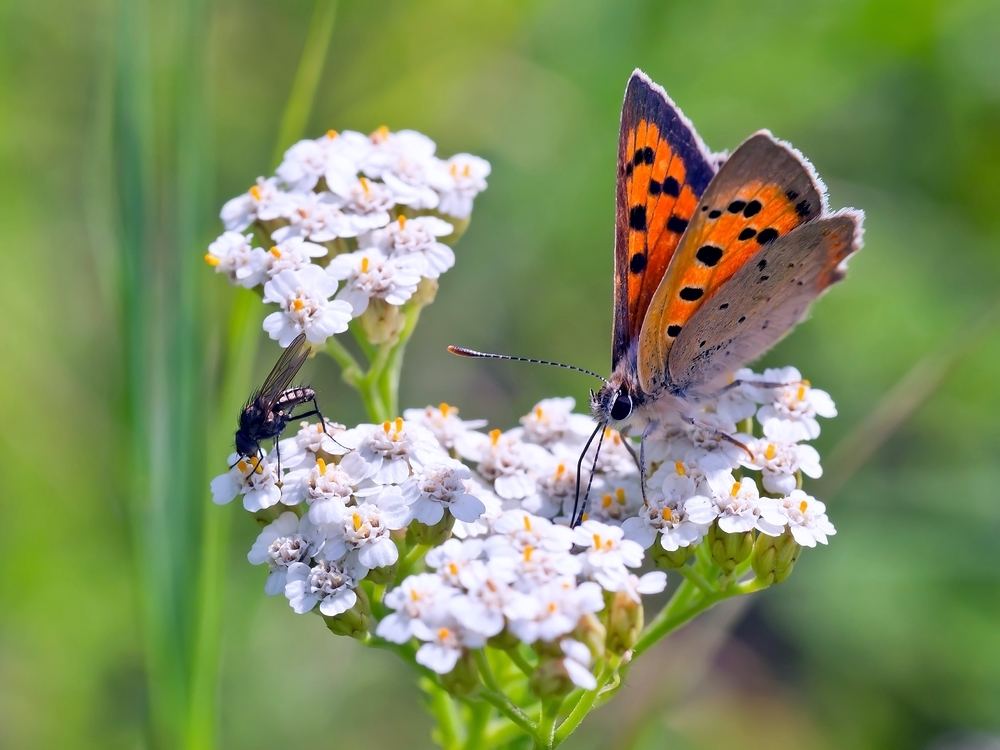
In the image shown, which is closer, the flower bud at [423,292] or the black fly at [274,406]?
the black fly at [274,406]

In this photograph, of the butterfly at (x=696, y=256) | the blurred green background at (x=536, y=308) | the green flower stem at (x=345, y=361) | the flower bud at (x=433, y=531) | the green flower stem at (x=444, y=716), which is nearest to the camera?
the flower bud at (x=433, y=531)

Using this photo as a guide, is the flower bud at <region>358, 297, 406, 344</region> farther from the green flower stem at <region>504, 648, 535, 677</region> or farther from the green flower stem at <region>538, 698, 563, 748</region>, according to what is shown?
the green flower stem at <region>538, 698, 563, 748</region>

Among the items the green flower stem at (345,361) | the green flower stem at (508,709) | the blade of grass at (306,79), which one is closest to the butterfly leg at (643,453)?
the green flower stem at (508,709)

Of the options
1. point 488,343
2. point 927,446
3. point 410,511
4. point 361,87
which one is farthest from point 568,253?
point 410,511

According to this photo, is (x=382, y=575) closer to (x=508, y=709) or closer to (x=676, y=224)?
Answer: (x=508, y=709)

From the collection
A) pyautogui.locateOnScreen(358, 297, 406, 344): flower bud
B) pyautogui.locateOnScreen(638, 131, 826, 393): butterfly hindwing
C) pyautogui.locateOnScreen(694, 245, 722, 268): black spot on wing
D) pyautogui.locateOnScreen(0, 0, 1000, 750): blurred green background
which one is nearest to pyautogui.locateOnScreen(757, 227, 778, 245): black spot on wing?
pyautogui.locateOnScreen(638, 131, 826, 393): butterfly hindwing

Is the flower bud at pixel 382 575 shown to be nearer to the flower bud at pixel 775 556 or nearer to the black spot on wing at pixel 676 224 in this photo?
the flower bud at pixel 775 556

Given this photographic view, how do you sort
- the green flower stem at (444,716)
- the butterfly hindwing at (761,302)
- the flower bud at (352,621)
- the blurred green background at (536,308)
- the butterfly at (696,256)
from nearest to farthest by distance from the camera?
the flower bud at (352,621)
the green flower stem at (444,716)
the butterfly at (696,256)
the butterfly hindwing at (761,302)
the blurred green background at (536,308)
